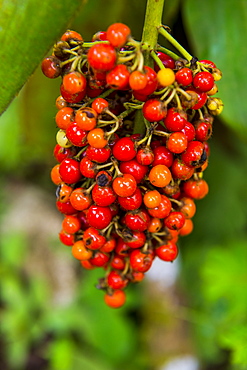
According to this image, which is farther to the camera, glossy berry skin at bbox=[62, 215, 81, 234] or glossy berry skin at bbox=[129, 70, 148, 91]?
glossy berry skin at bbox=[62, 215, 81, 234]

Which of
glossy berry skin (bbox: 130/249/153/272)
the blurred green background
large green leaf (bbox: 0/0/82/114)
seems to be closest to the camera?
large green leaf (bbox: 0/0/82/114)

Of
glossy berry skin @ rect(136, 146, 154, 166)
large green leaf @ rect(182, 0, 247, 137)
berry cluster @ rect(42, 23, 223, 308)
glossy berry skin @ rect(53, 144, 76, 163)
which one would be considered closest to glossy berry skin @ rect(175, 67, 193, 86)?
berry cluster @ rect(42, 23, 223, 308)

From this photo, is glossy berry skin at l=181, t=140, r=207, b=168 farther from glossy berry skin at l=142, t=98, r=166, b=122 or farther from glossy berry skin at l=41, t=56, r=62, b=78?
glossy berry skin at l=41, t=56, r=62, b=78

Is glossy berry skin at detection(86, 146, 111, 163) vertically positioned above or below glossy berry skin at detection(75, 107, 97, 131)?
below

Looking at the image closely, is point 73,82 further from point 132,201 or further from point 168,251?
point 168,251

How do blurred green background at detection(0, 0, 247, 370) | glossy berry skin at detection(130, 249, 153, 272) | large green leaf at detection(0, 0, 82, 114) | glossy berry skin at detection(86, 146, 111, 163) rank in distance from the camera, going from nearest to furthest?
1. large green leaf at detection(0, 0, 82, 114)
2. glossy berry skin at detection(86, 146, 111, 163)
3. glossy berry skin at detection(130, 249, 153, 272)
4. blurred green background at detection(0, 0, 247, 370)

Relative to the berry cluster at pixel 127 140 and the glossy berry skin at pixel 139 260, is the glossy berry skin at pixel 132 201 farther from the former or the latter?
the glossy berry skin at pixel 139 260

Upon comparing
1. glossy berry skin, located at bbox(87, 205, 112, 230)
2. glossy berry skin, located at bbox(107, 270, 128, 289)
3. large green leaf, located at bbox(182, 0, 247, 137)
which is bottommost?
glossy berry skin, located at bbox(107, 270, 128, 289)
